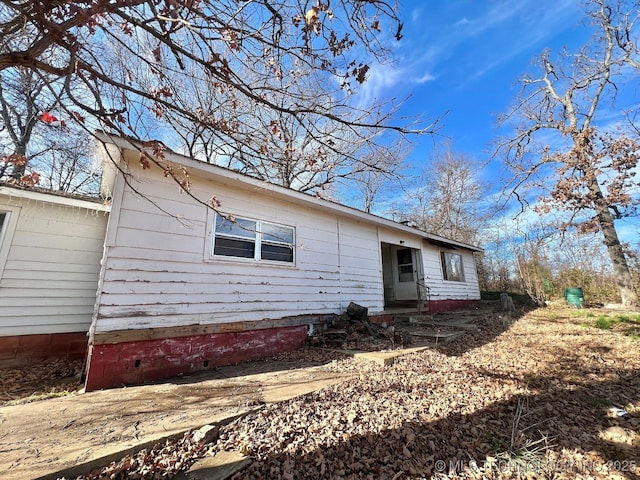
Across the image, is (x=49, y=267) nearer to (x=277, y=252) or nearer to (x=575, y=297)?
(x=277, y=252)

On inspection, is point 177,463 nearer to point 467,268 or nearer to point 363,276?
point 363,276

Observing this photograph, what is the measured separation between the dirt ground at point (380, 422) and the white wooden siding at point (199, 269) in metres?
1.08

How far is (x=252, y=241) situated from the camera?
5508mm

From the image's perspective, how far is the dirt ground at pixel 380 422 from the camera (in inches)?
82.0

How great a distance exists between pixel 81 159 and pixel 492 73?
16.5m

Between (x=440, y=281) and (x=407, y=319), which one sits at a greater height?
(x=440, y=281)

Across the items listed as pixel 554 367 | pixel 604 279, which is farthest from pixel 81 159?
pixel 604 279

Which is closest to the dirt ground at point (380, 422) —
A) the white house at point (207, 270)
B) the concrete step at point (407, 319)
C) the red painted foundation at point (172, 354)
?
the red painted foundation at point (172, 354)

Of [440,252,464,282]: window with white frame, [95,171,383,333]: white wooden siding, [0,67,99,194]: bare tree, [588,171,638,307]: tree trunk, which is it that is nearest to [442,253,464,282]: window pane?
[440,252,464,282]: window with white frame

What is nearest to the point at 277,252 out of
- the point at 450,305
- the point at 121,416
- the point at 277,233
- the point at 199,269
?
the point at 277,233

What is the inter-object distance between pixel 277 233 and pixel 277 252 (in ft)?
1.39

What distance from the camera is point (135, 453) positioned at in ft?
6.88

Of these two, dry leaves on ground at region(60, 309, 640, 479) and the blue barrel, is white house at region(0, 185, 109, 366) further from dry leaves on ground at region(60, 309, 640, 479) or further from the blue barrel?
the blue barrel

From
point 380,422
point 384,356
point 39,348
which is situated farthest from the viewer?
point 39,348
